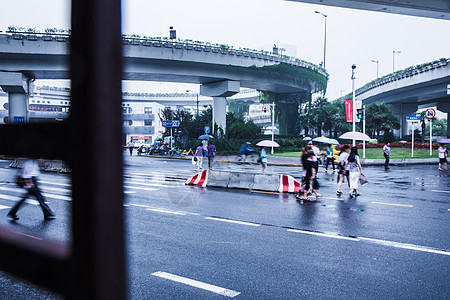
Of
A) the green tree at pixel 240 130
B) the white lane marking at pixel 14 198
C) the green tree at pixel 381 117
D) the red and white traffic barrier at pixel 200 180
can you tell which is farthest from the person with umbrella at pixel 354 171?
the green tree at pixel 381 117

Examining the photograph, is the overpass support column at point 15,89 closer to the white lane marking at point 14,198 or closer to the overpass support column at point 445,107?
the white lane marking at point 14,198

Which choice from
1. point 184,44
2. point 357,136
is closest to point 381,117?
point 184,44

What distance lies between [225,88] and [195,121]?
1049 centimetres

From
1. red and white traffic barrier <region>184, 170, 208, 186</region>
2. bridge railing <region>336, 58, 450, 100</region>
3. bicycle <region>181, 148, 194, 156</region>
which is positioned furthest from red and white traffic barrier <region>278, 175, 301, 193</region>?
bridge railing <region>336, 58, 450, 100</region>

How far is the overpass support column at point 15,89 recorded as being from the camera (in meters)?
32.7

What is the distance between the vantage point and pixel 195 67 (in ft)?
125

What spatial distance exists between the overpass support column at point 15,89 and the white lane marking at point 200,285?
98.4 ft

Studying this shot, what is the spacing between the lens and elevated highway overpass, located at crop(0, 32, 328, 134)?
102ft

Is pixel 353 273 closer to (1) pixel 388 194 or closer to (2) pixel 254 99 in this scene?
(1) pixel 388 194

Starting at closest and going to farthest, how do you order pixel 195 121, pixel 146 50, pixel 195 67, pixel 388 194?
1. pixel 388 194
2. pixel 146 50
3. pixel 195 67
4. pixel 195 121

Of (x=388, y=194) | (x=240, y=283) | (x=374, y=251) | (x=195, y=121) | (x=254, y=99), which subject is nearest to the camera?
(x=240, y=283)

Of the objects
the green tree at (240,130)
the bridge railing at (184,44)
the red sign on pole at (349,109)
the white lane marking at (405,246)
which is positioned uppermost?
the bridge railing at (184,44)

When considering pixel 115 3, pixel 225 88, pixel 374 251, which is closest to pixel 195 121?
pixel 225 88

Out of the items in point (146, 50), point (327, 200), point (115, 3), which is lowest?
point (327, 200)
